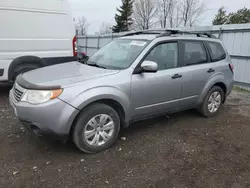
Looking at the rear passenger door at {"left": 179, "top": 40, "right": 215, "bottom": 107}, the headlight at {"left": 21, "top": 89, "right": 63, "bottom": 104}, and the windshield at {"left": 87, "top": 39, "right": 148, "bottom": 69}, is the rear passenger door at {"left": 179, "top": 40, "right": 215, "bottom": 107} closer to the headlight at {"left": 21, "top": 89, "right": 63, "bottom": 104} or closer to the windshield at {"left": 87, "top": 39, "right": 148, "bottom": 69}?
the windshield at {"left": 87, "top": 39, "right": 148, "bottom": 69}

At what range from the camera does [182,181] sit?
2.84 meters

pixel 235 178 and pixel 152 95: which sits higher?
pixel 152 95

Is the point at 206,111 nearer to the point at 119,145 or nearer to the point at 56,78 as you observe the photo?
the point at 119,145

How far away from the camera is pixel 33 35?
230 inches

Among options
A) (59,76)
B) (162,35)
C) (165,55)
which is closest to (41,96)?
(59,76)

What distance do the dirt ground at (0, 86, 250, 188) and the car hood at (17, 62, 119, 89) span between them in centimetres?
98

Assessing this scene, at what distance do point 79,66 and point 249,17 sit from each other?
32.7 meters

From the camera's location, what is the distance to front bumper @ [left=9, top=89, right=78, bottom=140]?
2.93 m

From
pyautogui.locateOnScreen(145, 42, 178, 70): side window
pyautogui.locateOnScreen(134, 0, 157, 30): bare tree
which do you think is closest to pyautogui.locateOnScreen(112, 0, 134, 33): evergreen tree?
pyautogui.locateOnScreen(134, 0, 157, 30): bare tree

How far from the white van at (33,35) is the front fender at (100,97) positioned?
3347 mm

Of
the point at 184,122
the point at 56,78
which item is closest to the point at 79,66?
the point at 56,78

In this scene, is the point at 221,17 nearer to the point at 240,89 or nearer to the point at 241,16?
the point at 241,16

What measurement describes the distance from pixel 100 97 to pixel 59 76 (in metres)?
0.65

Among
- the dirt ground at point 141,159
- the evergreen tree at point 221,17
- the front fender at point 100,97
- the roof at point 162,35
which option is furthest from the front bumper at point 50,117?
the evergreen tree at point 221,17
